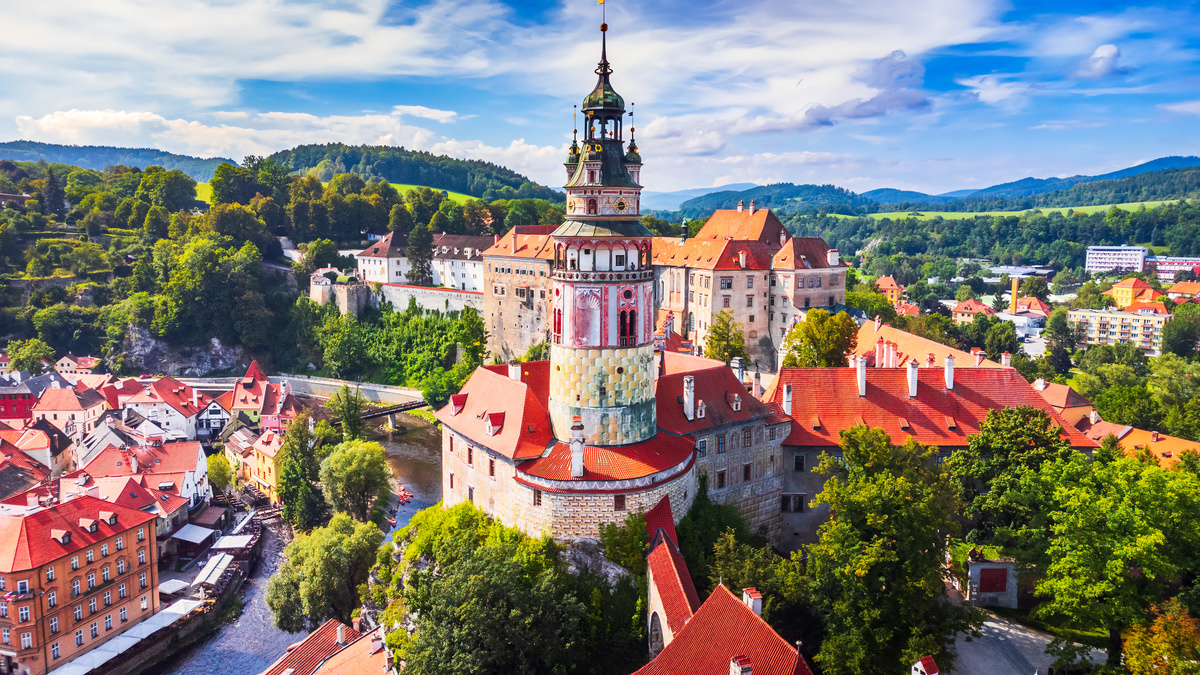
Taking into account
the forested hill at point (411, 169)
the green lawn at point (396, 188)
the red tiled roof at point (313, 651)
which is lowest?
the red tiled roof at point (313, 651)

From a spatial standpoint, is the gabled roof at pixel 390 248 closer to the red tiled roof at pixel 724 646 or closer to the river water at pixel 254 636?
the river water at pixel 254 636

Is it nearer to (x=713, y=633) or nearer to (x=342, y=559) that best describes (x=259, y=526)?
(x=342, y=559)

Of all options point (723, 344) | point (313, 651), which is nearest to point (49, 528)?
point (313, 651)

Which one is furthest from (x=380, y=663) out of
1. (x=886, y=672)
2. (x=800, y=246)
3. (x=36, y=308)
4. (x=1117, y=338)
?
(x=1117, y=338)

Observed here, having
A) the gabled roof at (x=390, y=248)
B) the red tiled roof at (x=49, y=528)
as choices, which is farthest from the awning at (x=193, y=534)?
the gabled roof at (x=390, y=248)

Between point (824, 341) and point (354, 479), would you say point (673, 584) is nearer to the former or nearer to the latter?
point (354, 479)

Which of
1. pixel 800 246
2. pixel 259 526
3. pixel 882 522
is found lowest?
pixel 259 526
